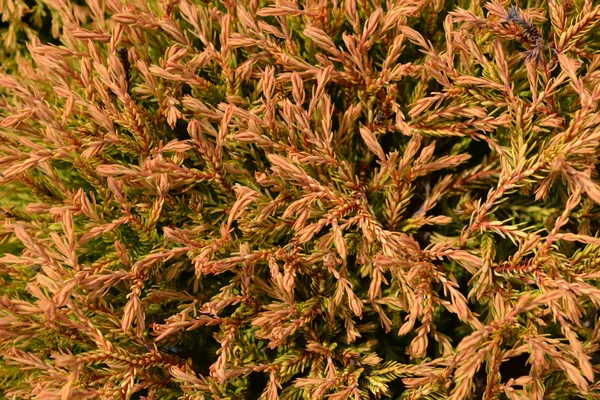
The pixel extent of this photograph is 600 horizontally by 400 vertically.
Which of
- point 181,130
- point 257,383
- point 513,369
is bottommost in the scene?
point 257,383

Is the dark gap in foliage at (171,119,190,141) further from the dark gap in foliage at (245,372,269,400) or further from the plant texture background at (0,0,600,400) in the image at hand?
the dark gap in foliage at (245,372,269,400)

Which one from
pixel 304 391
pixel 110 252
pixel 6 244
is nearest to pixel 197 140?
pixel 110 252

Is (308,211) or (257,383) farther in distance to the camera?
(257,383)

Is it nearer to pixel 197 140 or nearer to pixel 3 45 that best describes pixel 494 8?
pixel 197 140

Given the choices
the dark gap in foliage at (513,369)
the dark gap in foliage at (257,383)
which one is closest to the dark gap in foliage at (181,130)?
the dark gap in foliage at (257,383)

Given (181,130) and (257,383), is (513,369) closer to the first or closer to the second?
(257,383)

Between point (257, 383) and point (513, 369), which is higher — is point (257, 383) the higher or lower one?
the lower one

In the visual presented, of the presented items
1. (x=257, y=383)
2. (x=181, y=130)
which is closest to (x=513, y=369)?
(x=257, y=383)

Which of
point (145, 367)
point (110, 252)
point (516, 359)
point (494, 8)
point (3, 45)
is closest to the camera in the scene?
point (494, 8)
